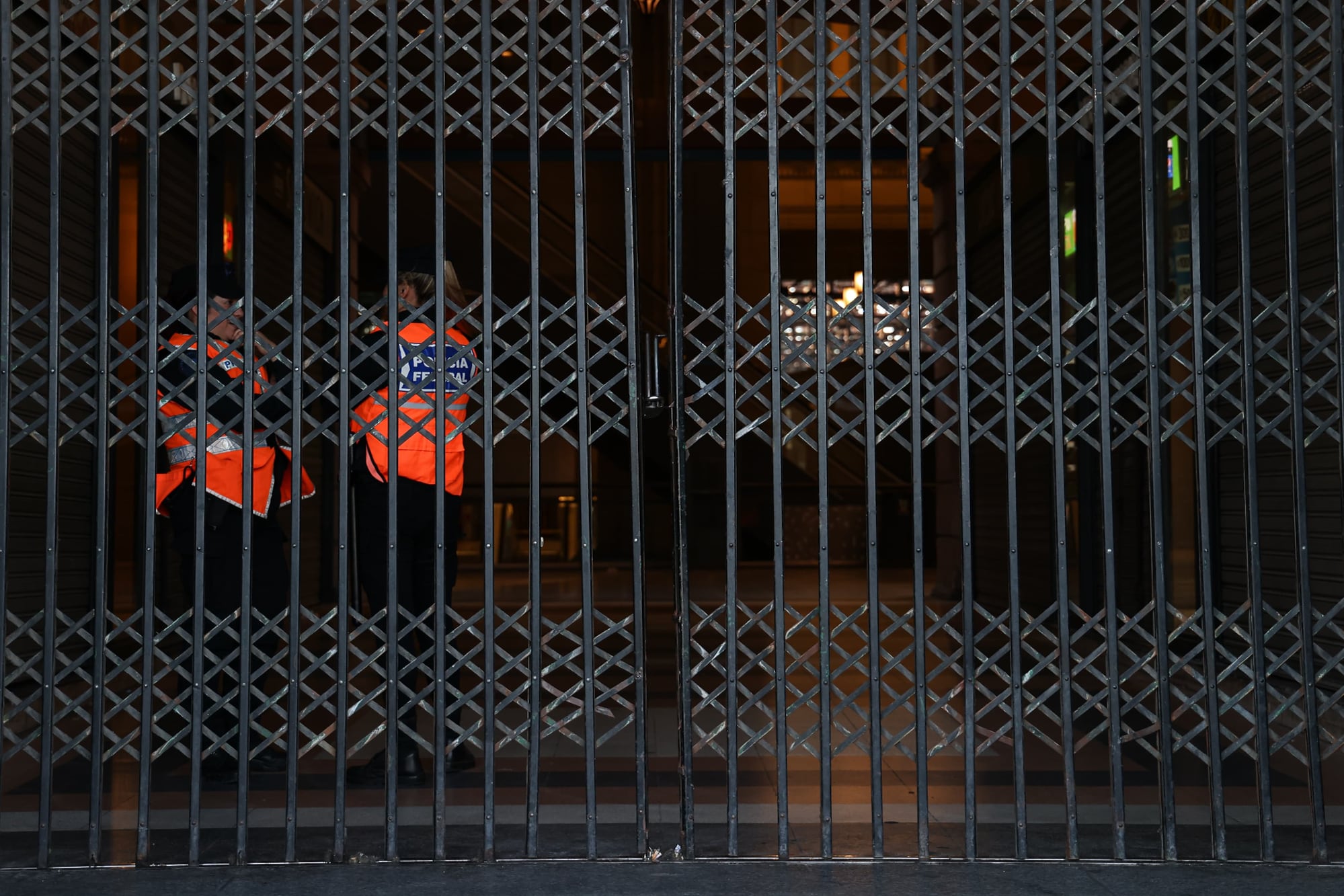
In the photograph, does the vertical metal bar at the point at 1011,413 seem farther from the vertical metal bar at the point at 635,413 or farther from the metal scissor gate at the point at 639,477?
the vertical metal bar at the point at 635,413

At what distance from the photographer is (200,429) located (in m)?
4.80

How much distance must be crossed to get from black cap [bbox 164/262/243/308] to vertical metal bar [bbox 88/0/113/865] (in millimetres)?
345

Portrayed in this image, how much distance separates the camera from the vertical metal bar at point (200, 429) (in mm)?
4742

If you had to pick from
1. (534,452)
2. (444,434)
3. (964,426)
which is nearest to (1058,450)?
(964,426)

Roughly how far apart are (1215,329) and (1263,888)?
4.61 metres

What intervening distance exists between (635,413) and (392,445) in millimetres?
899

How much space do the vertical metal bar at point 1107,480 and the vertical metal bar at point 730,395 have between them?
1.06 meters

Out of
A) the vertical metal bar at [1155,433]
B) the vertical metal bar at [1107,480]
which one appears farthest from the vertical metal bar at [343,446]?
the vertical metal bar at [1155,433]

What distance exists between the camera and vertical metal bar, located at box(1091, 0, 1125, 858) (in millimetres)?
4742

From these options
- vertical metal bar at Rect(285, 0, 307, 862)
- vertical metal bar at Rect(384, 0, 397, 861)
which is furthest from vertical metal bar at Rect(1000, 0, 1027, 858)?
vertical metal bar at Rect(285, 0, 307, 862)

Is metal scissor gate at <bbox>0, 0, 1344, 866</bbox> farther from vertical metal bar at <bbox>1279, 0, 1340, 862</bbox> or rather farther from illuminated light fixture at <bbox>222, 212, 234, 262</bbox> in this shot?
illuminated light fixture at <bbox>222, 212, 234, 262</bbox>

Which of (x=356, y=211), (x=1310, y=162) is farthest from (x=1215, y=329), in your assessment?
(x=356, y=211)

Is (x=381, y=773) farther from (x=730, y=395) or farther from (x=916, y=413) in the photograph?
(x=916, y=413)

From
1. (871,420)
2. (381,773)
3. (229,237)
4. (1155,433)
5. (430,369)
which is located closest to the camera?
(871,420)
